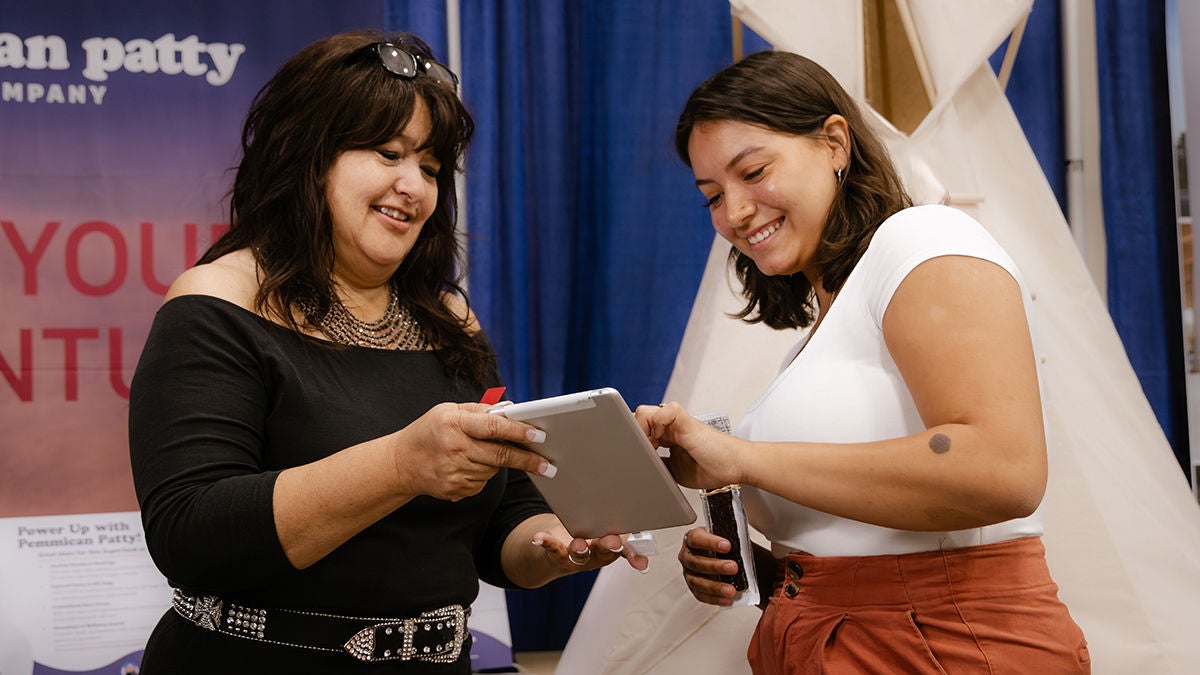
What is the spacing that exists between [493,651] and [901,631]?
5.33 ft

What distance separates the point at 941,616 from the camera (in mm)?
1248

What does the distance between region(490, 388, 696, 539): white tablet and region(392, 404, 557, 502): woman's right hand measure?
0.01 meters

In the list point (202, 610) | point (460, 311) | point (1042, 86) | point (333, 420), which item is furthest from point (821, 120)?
point (1042, 86)

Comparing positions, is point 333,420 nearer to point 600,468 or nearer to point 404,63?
point 600,468

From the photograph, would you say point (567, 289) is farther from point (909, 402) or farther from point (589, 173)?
point (909, 402)

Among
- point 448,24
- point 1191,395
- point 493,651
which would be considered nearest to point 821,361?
point 493,651

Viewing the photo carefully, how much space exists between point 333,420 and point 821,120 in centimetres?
77

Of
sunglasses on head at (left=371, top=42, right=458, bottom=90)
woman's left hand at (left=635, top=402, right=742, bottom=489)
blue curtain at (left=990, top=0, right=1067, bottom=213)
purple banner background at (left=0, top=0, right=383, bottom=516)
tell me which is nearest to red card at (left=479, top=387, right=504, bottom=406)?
woman's left hand at (left=635, top=402, right=742, bottom=489)

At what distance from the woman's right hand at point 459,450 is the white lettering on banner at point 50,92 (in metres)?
1.86

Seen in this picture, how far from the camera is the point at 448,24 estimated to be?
292 cm

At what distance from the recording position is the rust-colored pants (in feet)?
4.02

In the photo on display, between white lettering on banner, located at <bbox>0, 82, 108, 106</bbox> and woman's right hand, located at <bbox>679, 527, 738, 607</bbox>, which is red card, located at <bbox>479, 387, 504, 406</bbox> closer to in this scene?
woman's right hand, located at <bbox>679, 527, 738, 607</bbox>

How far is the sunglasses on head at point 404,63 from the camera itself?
1.56 metres

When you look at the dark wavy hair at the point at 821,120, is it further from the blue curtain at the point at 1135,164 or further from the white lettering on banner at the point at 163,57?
the blue curtain at the point at 1135,164
